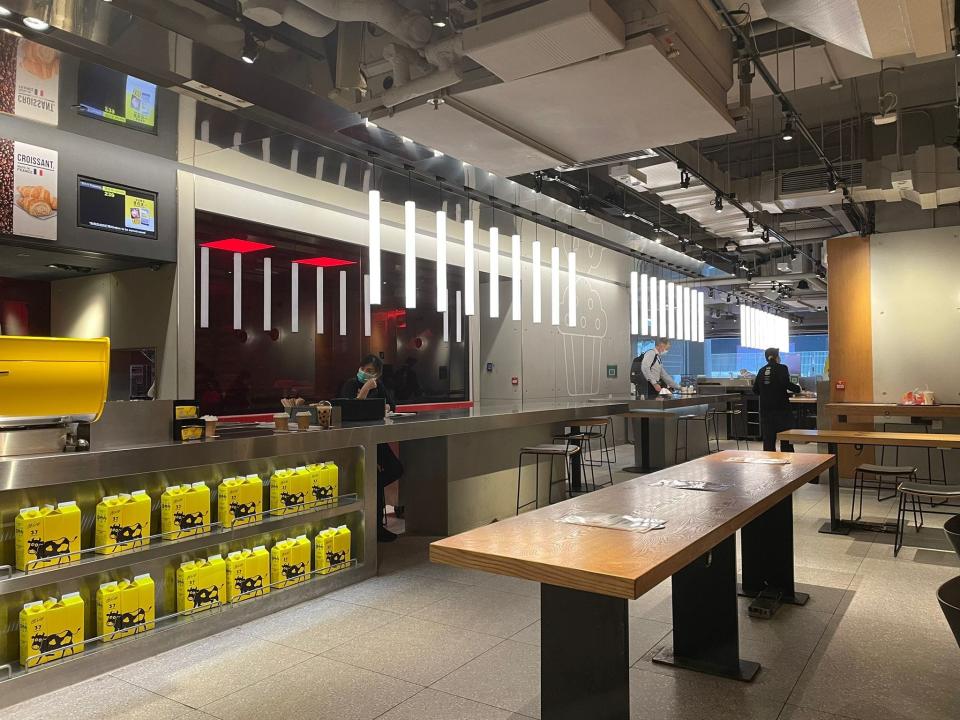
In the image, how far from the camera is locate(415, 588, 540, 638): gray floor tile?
355cm

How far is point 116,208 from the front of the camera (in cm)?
500

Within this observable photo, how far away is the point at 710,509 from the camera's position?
2.63m

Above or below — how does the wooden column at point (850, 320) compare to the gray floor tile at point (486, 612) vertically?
above

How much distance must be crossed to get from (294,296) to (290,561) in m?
3.96

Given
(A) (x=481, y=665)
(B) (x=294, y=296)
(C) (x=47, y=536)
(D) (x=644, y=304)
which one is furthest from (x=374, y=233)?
(D) (x=644, y=304)

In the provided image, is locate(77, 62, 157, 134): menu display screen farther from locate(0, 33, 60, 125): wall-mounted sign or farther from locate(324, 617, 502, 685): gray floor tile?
locate(324, 617, 502, 685): gray floor tile

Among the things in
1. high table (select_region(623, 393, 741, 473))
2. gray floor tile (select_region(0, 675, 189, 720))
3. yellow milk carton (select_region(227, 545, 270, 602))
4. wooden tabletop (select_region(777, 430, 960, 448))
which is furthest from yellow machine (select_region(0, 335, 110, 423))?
high table (select_region(623, 393, 741, 473))

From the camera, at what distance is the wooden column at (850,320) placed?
861 cm

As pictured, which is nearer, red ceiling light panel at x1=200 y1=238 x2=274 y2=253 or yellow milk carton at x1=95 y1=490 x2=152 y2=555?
yellow milk carton at x1=95 y1=490 x2=152 y2=555

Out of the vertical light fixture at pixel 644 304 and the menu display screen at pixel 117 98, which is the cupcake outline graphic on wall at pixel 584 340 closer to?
the vertical light fixture at pixel 644 304

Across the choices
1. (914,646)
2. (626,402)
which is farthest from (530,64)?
(626,402)

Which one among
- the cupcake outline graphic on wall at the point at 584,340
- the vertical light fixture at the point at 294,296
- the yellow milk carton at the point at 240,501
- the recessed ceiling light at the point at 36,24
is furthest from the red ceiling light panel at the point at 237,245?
the cupcake outline graphic on wall at the point at 584,340

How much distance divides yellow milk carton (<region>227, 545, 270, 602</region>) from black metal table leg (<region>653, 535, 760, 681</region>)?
6.96ft

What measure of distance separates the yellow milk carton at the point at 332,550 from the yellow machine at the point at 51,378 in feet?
5.01
